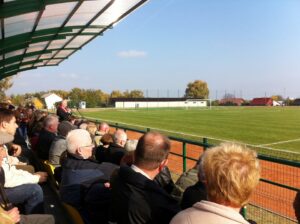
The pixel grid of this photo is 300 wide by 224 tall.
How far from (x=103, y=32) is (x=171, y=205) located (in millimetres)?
8375

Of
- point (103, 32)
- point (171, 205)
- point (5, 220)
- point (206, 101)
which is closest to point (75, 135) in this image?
point (5, 220)

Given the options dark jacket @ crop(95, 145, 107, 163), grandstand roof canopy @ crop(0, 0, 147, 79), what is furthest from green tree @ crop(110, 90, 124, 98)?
dark jacket @ crop(95, 145, 107, 163)

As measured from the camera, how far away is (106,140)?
18.8 feet

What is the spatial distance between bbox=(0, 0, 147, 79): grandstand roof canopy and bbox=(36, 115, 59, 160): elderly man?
6.16 feet

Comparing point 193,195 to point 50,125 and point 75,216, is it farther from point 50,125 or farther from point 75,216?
point 50,125

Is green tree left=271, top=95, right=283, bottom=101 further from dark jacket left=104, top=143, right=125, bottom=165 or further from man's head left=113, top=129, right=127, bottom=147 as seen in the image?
dark jacket left=104, top=143, right=125, bottom=165

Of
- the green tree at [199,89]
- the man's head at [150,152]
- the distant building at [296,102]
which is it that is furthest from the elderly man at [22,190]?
the green tree at [199,89]

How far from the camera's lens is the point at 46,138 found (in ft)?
21.7

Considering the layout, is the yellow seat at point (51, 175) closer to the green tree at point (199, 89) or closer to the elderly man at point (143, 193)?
the elderly man at point (143, 193)

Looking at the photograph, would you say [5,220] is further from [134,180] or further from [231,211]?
[231,211]

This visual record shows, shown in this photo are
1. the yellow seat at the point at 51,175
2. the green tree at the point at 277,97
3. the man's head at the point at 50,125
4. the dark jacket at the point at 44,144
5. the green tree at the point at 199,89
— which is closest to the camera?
the yellow seat at the point at 51,175

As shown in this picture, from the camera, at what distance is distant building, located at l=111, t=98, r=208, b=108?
333 ft

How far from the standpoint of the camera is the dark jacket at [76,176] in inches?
145

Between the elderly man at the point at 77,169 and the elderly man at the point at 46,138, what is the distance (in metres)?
2.71
